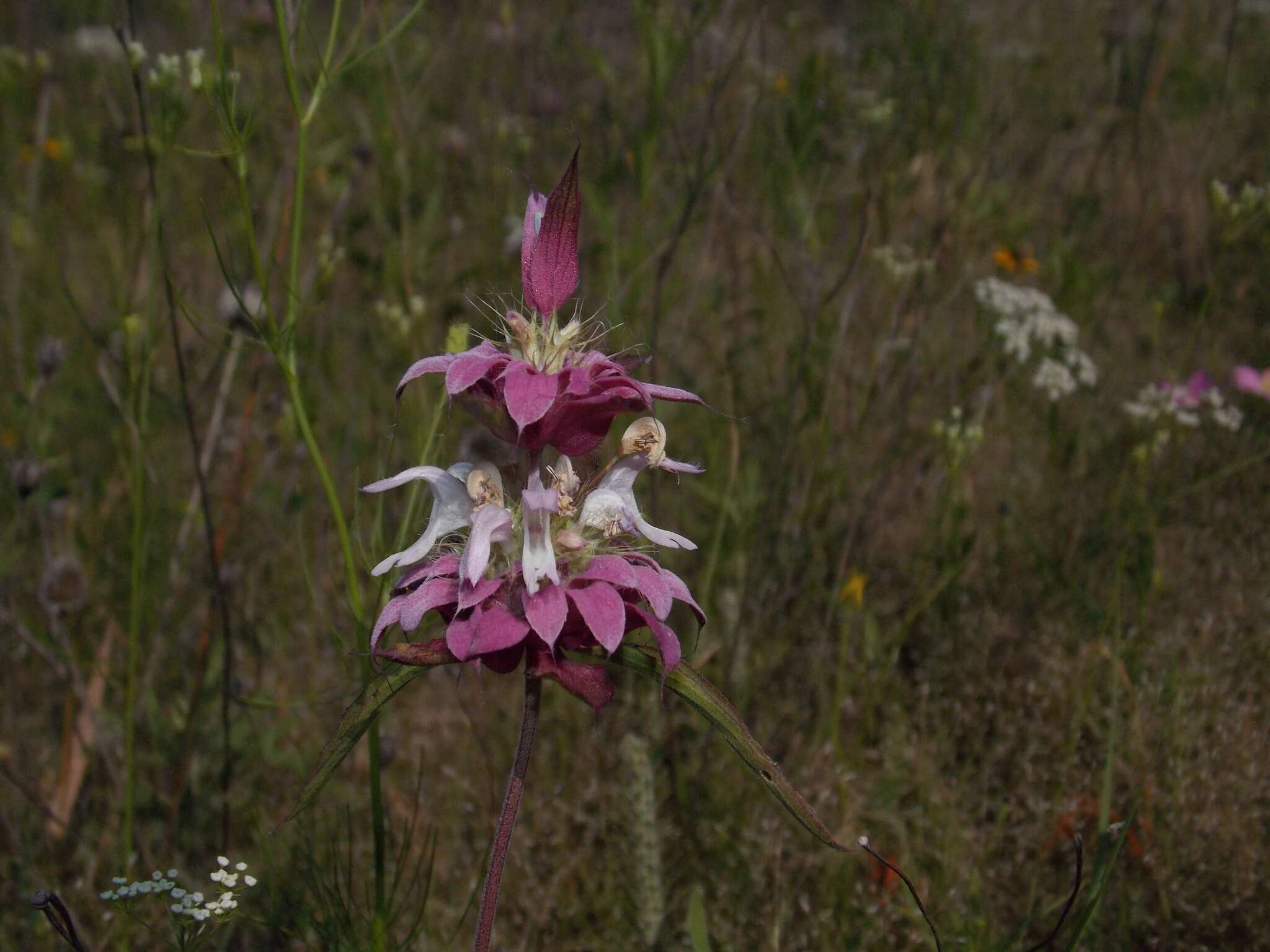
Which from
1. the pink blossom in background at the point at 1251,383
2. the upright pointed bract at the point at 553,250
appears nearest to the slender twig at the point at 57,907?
the upright pointed bract at the point at 553,250

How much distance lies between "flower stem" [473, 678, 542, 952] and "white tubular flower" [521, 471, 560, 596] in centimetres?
11

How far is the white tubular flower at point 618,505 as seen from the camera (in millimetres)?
1067

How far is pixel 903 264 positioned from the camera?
2547 millimetres

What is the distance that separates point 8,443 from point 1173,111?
527 cm

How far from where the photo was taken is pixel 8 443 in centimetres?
311

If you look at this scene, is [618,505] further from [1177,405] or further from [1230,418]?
[1230,418]

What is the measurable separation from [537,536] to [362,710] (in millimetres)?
229

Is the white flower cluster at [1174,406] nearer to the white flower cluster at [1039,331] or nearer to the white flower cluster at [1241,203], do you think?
the white flower cluster at [1039,331]

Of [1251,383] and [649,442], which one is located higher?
[649,442]

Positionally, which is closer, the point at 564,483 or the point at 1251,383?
the point at 564,483

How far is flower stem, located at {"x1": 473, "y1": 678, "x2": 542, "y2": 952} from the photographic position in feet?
3.30

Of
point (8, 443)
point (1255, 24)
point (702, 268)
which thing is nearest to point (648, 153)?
point (702, 268)

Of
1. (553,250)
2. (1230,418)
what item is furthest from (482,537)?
(1230,418)

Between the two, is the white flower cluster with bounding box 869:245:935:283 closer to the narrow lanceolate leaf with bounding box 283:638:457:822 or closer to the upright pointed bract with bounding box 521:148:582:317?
the upright pointed bract with bounding box 521:148:582:317
